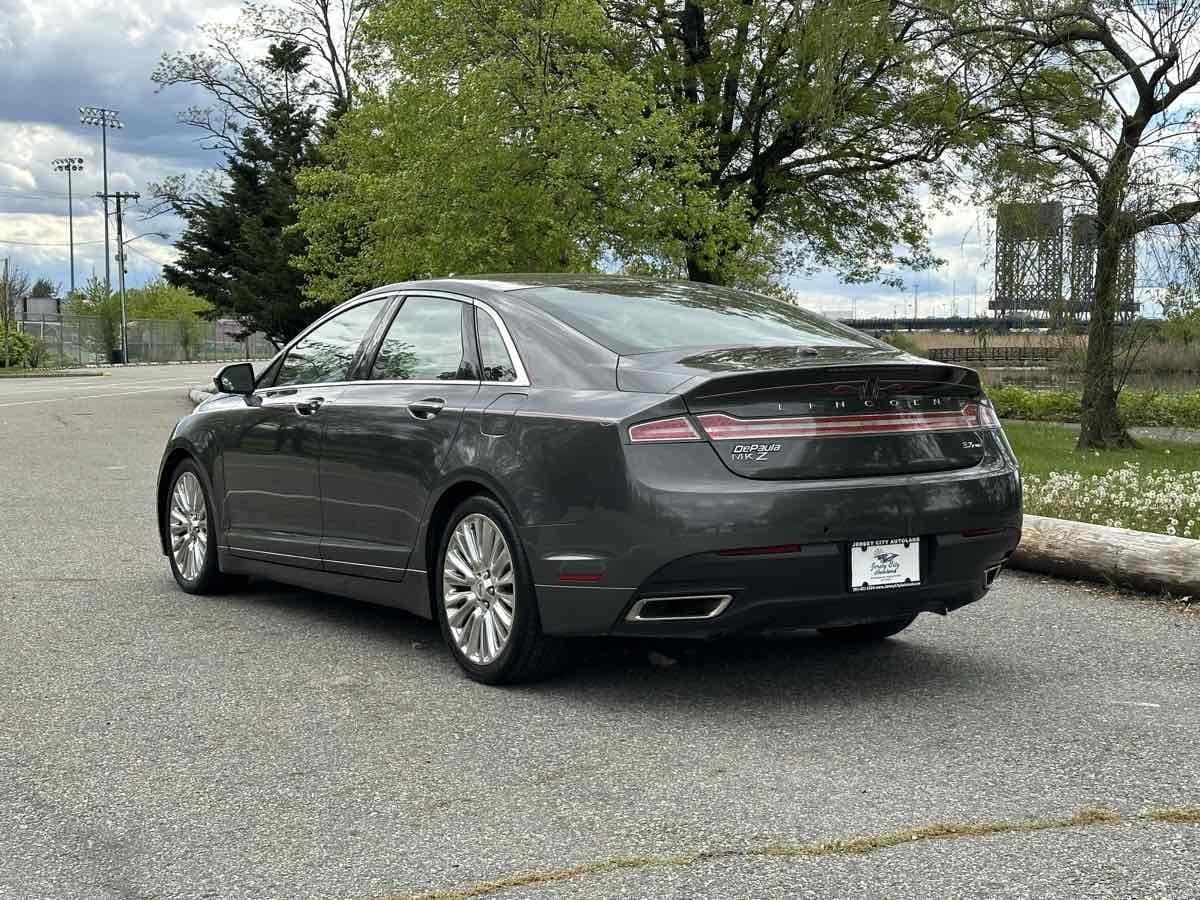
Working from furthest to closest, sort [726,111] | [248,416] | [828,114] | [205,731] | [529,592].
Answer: [726,111], [828,114], [248,416], [529,592], [205,731]

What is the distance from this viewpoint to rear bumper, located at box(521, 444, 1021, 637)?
4.99 meters

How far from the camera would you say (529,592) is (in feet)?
17.7

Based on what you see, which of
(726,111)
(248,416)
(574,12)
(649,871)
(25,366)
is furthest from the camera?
(25,366)

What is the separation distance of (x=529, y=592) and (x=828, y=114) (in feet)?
49.1

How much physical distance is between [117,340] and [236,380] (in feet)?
246

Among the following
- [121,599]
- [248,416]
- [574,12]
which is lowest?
[121,599]

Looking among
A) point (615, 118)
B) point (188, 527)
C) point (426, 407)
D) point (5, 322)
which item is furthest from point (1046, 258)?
point (5, 322)

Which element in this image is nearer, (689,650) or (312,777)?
(312,777)

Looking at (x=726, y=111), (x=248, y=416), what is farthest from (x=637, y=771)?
(x=726, y=111)

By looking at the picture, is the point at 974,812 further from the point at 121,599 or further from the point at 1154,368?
the point at 1154,368

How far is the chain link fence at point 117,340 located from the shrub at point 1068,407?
129ft

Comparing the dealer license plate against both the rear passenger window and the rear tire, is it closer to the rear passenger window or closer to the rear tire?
the rear tire

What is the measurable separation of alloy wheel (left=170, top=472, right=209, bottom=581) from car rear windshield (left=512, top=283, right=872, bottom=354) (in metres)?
2.63

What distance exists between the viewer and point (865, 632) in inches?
258
